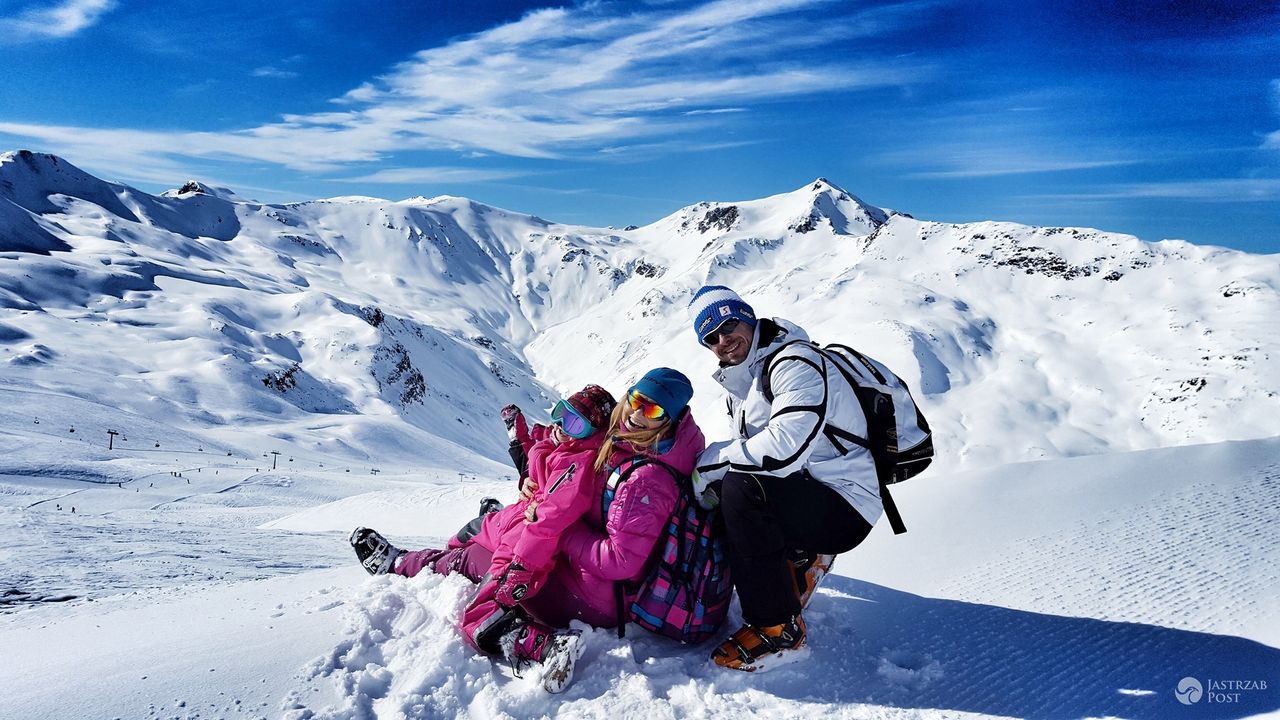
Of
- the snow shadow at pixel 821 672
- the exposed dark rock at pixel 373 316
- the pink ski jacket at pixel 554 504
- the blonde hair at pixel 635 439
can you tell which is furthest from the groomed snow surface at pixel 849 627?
the exposed dark rock at pixel 373 316

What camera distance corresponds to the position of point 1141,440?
861 inches

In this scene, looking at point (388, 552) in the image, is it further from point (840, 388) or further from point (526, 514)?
point (840, 388)

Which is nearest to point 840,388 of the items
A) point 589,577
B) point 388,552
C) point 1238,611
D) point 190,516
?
point 589,577

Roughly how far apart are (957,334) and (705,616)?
102ft

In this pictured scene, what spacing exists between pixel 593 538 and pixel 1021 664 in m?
2.20

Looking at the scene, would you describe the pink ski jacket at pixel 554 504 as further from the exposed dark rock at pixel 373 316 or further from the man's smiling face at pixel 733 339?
the exposed dark rock at pixel 373 316

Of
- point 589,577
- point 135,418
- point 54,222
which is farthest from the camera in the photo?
point 54,222

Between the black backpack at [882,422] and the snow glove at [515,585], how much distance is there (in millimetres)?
1519

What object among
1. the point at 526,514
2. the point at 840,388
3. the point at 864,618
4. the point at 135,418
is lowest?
the point at 135,418

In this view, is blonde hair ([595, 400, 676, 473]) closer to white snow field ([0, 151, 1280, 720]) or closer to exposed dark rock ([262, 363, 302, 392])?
white snow field ([0, 151, 1280, 720])

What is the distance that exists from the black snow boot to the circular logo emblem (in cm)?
406

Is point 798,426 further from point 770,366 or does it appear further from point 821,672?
point 821,672

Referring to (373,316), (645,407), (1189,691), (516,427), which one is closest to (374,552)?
(516,427)

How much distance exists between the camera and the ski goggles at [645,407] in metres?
3.49
